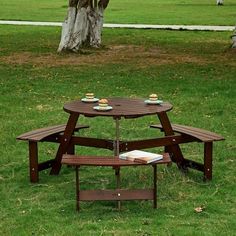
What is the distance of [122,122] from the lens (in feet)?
32.0

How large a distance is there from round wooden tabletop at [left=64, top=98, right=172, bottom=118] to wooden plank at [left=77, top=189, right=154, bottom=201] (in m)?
0.73

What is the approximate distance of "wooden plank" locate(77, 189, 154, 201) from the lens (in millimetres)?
6035

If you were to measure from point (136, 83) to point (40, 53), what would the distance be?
509 cm

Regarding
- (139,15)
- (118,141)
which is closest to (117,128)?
(118,141)

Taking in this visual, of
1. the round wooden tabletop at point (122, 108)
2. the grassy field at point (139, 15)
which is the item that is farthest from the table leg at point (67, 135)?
the grassy field at point (139, 15)

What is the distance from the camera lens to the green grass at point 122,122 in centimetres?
588

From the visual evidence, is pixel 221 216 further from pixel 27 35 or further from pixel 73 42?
pixel 27 35

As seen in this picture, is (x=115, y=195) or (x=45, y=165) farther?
(x=45, y=165)

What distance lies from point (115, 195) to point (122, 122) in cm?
373

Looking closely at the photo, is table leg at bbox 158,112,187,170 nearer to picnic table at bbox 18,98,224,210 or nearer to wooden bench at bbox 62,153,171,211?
picnic table at bbox 18,98,224,210

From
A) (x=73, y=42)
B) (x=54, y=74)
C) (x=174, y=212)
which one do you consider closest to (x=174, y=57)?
(x=73, y=42)

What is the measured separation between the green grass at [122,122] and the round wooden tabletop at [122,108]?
2.30 feet

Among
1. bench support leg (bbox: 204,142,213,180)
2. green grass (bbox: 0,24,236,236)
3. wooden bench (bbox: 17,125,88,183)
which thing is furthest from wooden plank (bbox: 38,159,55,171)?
bench support leg (bbox: 204,142,213,180)

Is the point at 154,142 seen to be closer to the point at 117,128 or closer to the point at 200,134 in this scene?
the point at 117,128
